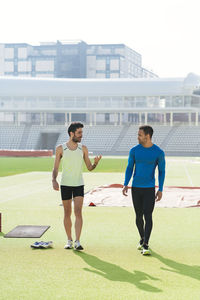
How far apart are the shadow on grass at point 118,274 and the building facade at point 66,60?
12255 centimetres

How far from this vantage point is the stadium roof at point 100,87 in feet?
239

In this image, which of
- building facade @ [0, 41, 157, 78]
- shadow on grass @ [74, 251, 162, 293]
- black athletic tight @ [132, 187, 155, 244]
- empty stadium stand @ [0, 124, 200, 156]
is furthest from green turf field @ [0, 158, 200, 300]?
building facade @ [0, 41, 157, 78]

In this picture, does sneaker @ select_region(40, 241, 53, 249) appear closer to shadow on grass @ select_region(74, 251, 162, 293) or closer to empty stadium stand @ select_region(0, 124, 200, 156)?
shadow on grass @ select_region(74, 251, 162, 293)

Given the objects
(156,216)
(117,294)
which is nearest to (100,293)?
(117,294)

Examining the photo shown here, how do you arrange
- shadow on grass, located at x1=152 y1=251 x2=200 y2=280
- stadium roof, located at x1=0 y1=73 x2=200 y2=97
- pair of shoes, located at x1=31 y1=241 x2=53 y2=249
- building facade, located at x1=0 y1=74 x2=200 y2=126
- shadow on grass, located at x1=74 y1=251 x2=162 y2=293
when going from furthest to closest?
stadium roof, located at x1=0 y1=73 x2=200 y2=97
building facade, located at x1=0 y1=74 x2=200 y2=126
pair of shoes, located at x1=31 y1=241 x2=53 y2=249
shadow on grass, located at x1=152 y1=251 x2=200 y2=280
shadow on grass, located at x1=74 y1=251 x2=162 y2=293

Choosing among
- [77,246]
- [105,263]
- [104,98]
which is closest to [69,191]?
[77,246]

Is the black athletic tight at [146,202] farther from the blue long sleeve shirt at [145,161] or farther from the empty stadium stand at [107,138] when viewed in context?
the empty stadium stand at [107,138]

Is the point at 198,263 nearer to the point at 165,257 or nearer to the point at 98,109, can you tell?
the point at 165,257

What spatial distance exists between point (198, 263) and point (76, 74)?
125920mm

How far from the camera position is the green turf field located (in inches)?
228

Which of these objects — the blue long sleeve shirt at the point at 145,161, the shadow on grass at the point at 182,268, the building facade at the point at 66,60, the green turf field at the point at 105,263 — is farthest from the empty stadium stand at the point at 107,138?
the shadow on grass at the point at 182,268

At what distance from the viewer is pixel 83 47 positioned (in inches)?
5039

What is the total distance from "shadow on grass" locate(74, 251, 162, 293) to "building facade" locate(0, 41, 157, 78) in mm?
122550

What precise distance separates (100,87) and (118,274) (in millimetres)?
69558
